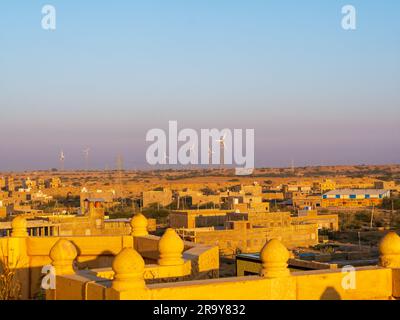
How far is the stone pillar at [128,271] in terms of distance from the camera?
21.9 ft

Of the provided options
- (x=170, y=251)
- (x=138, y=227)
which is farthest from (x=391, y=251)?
(x=138, y=227)

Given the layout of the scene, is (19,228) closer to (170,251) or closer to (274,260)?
(170,251)

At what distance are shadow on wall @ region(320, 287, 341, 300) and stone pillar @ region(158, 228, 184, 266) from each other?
6.16 feet

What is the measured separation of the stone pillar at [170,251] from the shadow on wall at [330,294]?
6.16 ft

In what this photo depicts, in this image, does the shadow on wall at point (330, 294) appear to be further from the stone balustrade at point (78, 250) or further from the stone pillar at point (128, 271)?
the stone balustrade at point (78, 250)

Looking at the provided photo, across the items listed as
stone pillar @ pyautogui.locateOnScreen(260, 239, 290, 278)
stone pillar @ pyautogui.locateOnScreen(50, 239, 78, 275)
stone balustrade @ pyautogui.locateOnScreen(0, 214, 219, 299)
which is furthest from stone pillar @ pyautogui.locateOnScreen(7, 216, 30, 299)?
stone pillar @ pyautogui.locateOnScreen(260, 239, 290, 278)

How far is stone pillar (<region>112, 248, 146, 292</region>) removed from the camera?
6680 millimetres

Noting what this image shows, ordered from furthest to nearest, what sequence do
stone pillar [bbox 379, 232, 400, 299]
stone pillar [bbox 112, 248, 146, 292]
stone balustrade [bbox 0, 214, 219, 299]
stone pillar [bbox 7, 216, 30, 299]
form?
stone pillar [bbox 7, 216, 30, 299] → stone balustrade [bbox 0, 214, 219, 299] → stone pillar [bbox 379, 232, 400, 299] → stone pillar [bbox 112, 248, 146, 292]

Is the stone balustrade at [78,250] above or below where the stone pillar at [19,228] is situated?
below

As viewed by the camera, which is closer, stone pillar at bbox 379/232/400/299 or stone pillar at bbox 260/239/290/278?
stone pillar at bbox 260/239/290/278

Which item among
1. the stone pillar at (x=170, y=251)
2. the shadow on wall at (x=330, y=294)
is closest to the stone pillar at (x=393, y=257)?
the shadow on wall at (x=330, y=294)

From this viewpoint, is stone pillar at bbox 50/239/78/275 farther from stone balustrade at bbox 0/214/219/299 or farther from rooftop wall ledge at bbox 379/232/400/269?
rooftop wall ledge at bbox 379/232/400/269
